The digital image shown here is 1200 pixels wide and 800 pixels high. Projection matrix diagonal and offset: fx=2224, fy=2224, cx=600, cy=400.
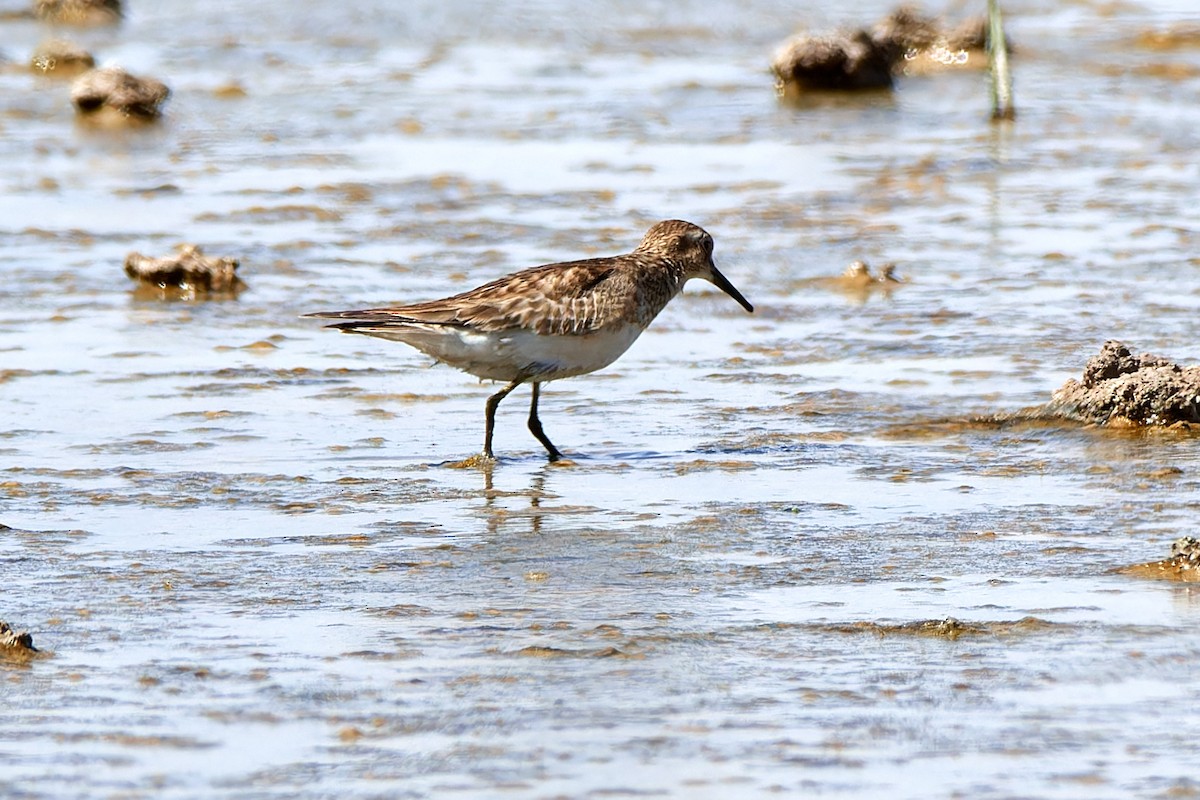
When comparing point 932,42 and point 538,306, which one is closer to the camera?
point 538,306

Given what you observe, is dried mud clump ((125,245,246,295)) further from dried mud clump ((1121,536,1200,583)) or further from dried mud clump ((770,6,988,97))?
dried mud clump ((770,6,988,97))

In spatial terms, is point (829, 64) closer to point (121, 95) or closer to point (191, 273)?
point (121, 95)

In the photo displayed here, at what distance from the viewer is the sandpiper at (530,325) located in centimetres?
881

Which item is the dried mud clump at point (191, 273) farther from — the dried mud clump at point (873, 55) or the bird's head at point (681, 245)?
the dried mud clump at point (873, 55)

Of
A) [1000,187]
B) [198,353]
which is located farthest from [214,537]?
[1000,187]

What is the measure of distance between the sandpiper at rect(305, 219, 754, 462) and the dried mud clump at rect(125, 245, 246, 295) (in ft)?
9.85

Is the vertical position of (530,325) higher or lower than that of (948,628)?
higher

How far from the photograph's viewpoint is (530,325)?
8.83 m

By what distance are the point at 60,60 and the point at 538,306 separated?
42.0 ft

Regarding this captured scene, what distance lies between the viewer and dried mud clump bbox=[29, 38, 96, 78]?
20328 millimetres

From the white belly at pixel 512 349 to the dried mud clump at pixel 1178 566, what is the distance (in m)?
2.73

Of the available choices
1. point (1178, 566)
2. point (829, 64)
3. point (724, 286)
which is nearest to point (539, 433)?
point (724, 286)

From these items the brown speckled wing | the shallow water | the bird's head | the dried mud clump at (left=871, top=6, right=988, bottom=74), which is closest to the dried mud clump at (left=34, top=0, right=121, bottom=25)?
the shallow water

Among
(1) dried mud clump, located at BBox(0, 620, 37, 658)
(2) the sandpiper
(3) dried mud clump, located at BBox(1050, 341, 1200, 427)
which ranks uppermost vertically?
(2) the sandpiper
